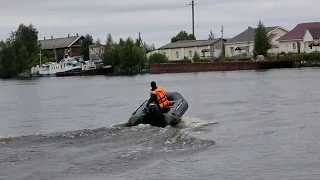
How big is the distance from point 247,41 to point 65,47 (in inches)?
1730

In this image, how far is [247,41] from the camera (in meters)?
115

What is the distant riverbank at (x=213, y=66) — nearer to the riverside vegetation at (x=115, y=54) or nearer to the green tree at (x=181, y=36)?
the riverside vegetation at (x=115, y=54)

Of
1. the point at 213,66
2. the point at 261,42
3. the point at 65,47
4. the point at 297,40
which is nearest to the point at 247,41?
the point at 297,40

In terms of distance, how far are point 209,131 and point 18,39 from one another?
11444cm

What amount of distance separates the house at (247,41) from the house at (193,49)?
2.40 meters

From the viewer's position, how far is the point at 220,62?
331 feet

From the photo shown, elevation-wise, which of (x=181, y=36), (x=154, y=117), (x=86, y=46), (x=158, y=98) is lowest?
(x=154, y=117)

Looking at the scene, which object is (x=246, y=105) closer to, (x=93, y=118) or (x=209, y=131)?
(x=93, y=118)

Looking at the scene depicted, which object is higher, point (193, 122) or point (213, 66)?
point (213, 66)

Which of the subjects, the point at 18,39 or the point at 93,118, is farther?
the point at 18,39

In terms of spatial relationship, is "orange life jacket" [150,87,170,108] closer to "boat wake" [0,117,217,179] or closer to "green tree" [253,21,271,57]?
"boat wake" [0,117,217,179]

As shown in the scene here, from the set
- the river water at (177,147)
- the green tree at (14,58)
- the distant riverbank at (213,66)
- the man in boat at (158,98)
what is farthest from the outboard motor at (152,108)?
the green tree at (14,58)

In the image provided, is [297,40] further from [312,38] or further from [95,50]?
[95,50]

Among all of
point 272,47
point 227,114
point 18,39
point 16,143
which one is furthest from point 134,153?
point 18,39
